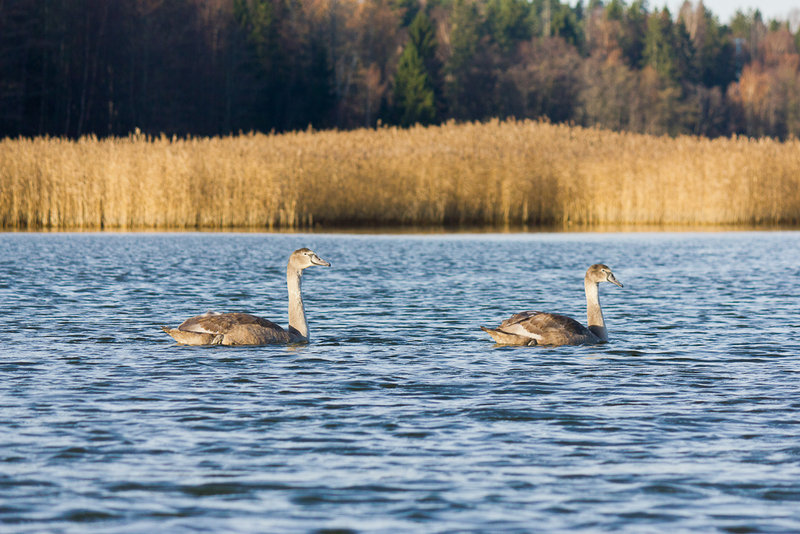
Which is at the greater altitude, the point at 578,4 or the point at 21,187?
the point at 578,4

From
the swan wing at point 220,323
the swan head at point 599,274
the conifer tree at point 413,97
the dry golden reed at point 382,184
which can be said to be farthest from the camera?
the conifer tree at point 413,97

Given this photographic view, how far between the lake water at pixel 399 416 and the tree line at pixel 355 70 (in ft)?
114

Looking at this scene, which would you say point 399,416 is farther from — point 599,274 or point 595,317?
point 599,274

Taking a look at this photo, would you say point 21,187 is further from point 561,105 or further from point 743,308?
point 561,105

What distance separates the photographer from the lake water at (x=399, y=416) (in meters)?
6.30

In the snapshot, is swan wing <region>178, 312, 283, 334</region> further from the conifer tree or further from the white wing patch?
the conifer tree

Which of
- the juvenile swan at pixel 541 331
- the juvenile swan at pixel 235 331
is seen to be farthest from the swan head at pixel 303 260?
the juvenile swan at pixel 541 331

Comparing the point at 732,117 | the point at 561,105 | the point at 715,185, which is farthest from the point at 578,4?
the point at 715,185

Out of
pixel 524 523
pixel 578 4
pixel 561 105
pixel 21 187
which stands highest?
pixel 578 4

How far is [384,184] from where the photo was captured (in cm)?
3234

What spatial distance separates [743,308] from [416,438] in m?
9.12

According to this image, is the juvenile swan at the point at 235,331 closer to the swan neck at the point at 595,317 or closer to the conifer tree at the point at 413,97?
the swan neck at the point at 595,317

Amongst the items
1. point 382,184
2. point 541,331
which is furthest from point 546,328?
point 382,184

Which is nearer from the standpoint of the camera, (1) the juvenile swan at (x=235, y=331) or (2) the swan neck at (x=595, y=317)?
(1) the juvenile swan at (x=235, y=331)
